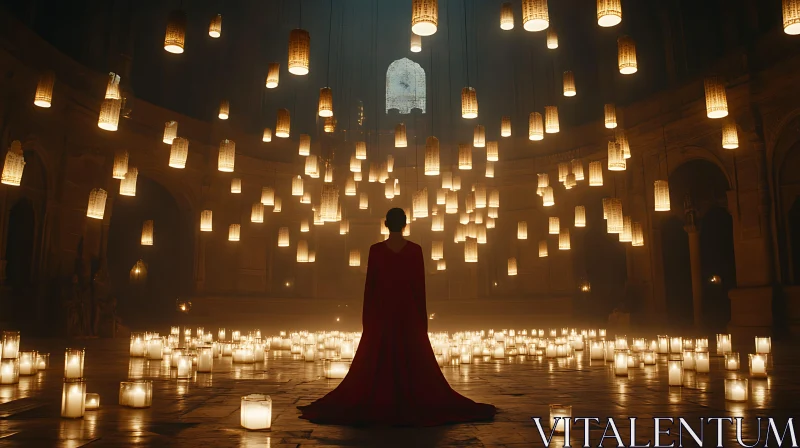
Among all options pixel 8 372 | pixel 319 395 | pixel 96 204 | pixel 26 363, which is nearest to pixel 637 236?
pixel 319 395

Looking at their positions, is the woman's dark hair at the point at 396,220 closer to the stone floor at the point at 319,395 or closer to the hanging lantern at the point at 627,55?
the stone floor at the point at 319,395

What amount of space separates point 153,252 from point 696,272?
1733 centimetres

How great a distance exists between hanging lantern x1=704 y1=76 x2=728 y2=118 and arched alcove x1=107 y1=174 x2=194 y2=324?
16431 mm

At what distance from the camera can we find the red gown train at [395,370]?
459cm

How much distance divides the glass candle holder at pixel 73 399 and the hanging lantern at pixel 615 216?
1121cm

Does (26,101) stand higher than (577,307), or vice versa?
(26,101)

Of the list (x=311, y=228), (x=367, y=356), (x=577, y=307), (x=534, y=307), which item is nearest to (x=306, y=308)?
(x=311, y=228)

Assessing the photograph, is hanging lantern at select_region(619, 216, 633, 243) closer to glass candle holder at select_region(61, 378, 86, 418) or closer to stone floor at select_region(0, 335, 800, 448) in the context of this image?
stone floor at select_region(0, 335, 800, 448)

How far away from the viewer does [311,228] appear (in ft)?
75.6

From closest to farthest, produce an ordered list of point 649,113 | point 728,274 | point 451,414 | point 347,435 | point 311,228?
point 347,435 → point 451,414 → point 649,113 → point 728,274 → point 311,228

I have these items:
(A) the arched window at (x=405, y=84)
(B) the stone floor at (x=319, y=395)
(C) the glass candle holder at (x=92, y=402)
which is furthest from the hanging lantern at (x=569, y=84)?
(A) the arched window at (x=405, y=84)

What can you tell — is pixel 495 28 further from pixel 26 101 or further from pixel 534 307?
pixel 26 101

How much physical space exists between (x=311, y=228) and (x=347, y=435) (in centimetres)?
1928

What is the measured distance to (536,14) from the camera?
811 cm
